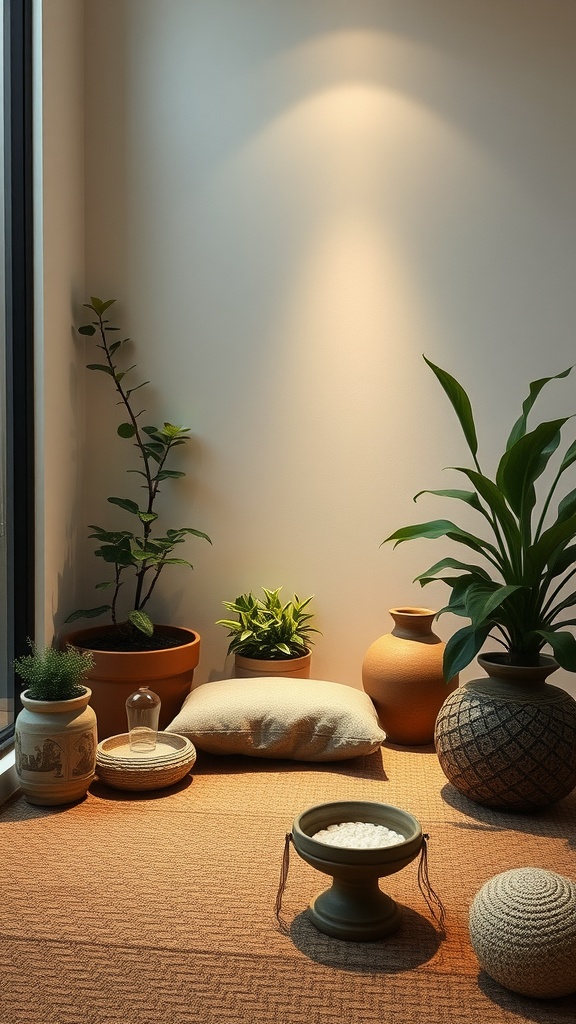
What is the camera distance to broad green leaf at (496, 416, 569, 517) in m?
2.02

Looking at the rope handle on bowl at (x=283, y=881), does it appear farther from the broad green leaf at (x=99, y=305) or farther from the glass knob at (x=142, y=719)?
the broad green leaf at (x=99, y=305)

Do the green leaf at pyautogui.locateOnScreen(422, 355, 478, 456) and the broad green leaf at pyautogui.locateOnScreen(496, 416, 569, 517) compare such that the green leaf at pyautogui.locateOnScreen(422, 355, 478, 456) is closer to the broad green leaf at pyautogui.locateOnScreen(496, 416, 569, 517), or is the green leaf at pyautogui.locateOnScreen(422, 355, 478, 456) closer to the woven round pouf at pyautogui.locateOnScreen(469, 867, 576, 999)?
the broad green leaf at pyautogui.locateOnScreen(496, 416, 569, 517)

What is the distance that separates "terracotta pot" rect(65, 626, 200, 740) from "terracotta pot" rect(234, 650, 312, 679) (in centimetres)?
16

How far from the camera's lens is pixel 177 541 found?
2.70m

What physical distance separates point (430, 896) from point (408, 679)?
0.91 meters

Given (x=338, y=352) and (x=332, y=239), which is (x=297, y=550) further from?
(x=332, y=239)

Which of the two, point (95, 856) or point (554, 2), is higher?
point (554, 2)

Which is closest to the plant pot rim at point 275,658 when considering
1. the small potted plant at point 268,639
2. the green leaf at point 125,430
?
the small potted plant at point 268,639

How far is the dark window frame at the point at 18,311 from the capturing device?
239 cm

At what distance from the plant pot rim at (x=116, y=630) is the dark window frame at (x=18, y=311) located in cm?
19

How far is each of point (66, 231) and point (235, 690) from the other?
4.70 feet

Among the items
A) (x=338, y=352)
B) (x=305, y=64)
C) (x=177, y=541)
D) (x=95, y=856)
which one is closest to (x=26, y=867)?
(x=95, y=856)

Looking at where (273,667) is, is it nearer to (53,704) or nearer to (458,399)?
(53,704)

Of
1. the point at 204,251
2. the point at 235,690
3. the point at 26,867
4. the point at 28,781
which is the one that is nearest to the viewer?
the point at 26,867
